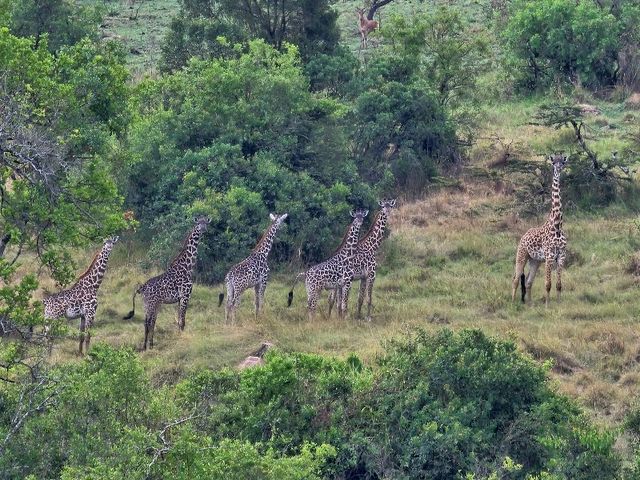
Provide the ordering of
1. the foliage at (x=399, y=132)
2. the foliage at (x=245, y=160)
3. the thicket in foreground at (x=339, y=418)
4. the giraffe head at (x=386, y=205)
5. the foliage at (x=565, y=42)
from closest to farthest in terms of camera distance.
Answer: the thicket in foreground at (x=339, y=418) < the giraffe head at (x=386, y=205) < the foliage at (x=245, y=160) < the foliage at (x=399, y=132) < the foliage at (x=565, y=42)

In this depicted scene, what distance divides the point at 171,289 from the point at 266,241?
7.05 feet

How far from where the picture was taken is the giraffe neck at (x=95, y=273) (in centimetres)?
2108

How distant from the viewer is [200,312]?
22750 millimetres

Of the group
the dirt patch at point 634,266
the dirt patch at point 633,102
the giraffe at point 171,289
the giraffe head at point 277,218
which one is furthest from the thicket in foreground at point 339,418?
the dirt patch at point 633,102

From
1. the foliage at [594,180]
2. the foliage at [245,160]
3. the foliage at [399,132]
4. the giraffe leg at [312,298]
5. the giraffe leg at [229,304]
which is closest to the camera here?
the giraffe leg at [229,304]

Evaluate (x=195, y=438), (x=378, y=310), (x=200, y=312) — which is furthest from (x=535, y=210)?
(x=195, y=438)

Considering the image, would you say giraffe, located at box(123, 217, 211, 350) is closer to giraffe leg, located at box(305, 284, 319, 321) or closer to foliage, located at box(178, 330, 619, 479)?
giraffe leg, located at box(305, 284, 319, 321)

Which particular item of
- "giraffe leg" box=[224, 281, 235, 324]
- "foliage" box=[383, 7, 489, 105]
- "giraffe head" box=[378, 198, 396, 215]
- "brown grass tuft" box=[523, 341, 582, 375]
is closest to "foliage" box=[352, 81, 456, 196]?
"foliage" box=[383, 7, 489, 105]

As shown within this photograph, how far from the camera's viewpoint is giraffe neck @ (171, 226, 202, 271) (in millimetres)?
21875

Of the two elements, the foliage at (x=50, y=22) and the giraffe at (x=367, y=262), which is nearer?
the giraffe at (x=367, y=262)

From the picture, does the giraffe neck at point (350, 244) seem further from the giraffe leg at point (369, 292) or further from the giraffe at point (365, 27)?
the giraffe at point (365, 27)

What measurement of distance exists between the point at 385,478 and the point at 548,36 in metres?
20.7

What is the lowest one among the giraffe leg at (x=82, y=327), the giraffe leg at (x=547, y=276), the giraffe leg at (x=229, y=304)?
the giraffe leg at (x=82, y=327)

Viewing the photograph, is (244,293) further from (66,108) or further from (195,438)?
(195,438)
